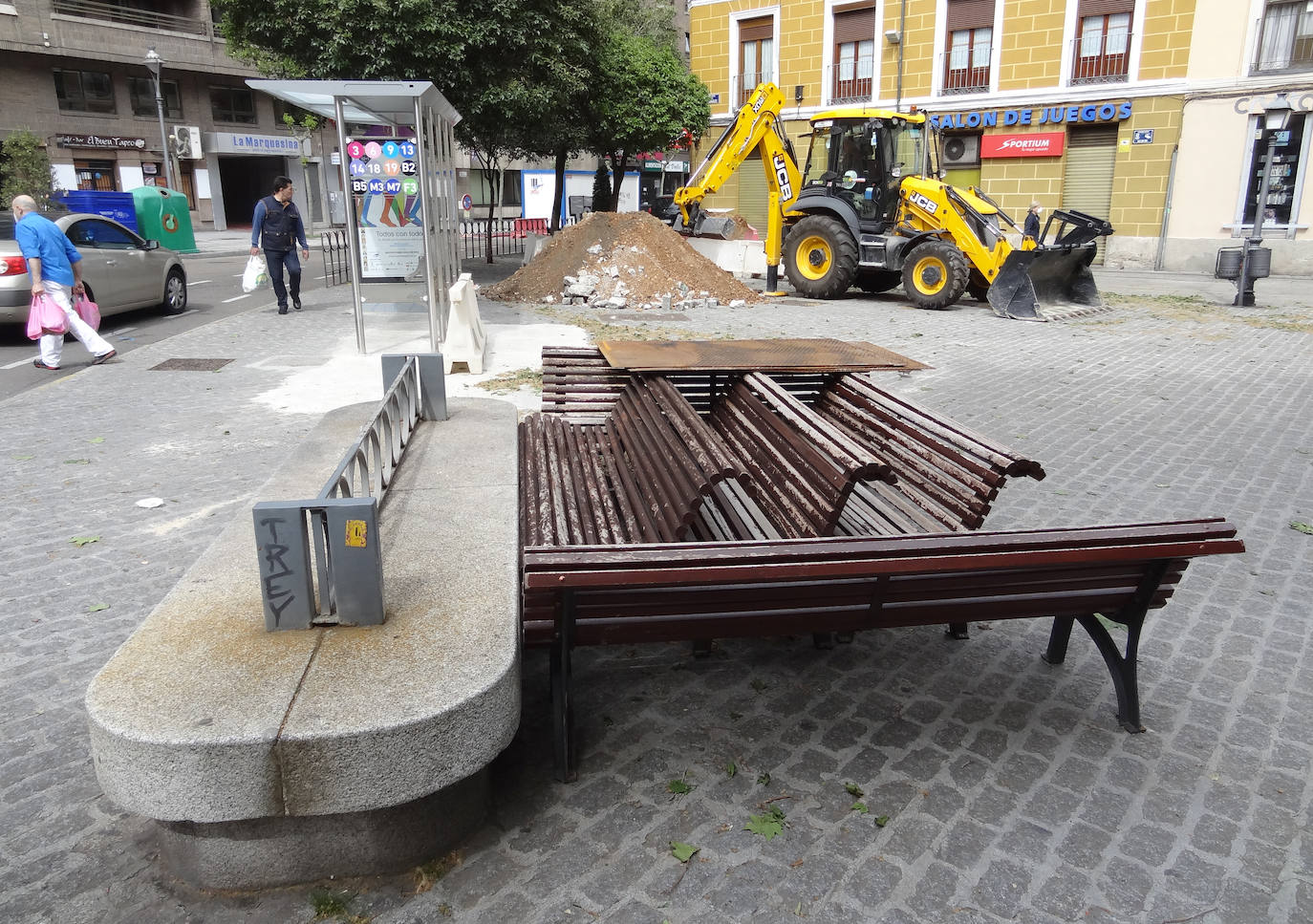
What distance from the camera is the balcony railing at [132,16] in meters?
35.8

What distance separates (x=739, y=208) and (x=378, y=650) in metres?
33.7

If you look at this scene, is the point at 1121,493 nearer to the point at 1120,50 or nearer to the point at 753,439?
the point at 753,439

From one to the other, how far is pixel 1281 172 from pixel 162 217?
29497 millimetres

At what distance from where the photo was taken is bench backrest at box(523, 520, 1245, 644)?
2.74 m

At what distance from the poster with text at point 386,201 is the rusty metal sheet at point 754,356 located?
247 inches

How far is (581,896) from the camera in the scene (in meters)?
2.48

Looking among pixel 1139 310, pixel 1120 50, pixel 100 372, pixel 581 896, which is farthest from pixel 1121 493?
pixel 1120 50

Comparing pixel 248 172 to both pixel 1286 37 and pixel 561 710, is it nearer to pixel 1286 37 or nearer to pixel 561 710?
pixel 1286 37

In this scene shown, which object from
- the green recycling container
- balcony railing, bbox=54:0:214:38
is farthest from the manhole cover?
balcony railing, bbox=54:0:214:38

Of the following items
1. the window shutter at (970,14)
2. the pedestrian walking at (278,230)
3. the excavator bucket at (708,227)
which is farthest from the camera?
the window shutter at (970,14)

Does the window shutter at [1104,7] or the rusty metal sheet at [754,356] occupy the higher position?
the window shutter at [1104,7]

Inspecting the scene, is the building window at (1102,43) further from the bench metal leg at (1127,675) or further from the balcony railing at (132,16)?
the balcony railing at (132,16)

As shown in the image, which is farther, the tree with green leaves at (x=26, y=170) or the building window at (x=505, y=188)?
the building window at (x=505, y=188)

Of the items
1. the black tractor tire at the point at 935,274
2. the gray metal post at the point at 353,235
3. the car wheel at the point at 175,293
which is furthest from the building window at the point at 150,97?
the black tractor tire at the point at 935,274
